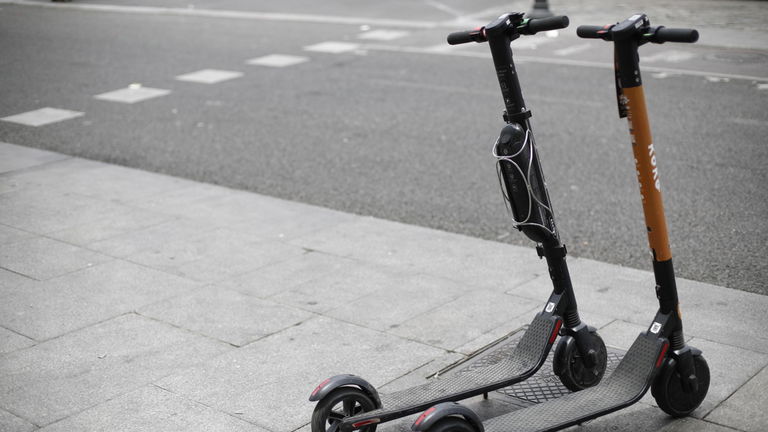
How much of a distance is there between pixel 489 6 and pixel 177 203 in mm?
14770

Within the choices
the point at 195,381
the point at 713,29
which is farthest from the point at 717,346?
the point at 713,29

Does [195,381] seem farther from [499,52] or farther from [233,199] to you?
[233,199]

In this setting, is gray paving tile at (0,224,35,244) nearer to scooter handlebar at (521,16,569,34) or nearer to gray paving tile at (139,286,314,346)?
gray paving tile at (139,286,314,346)

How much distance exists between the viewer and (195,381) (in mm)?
4633

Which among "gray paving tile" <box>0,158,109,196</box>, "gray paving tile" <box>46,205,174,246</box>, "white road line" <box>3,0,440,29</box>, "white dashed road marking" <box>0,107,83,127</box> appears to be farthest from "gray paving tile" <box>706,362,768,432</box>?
"white road line" <box>3,0,440,29</box>

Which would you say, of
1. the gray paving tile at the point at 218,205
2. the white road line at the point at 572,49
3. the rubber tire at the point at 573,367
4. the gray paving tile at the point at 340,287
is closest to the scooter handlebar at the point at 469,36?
the rubber tire at the point at 573,367

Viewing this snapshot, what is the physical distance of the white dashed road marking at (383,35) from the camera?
17033 mm

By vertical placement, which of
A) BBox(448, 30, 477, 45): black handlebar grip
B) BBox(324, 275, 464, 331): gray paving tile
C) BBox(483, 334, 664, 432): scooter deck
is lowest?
BBox(324, 275, 464, 331): gray paving tile

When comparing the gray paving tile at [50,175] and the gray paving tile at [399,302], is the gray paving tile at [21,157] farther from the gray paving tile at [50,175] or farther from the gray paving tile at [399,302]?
the gray paving tile at [399,302]

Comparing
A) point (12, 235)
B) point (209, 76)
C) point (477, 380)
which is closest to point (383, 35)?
point (209, 76)

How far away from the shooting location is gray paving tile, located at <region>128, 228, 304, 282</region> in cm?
627

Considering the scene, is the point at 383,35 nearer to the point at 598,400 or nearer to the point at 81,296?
the point at 81,296

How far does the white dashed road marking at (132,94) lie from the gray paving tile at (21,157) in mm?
2543

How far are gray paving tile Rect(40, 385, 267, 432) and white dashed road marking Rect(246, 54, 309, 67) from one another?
1077 centimetres
